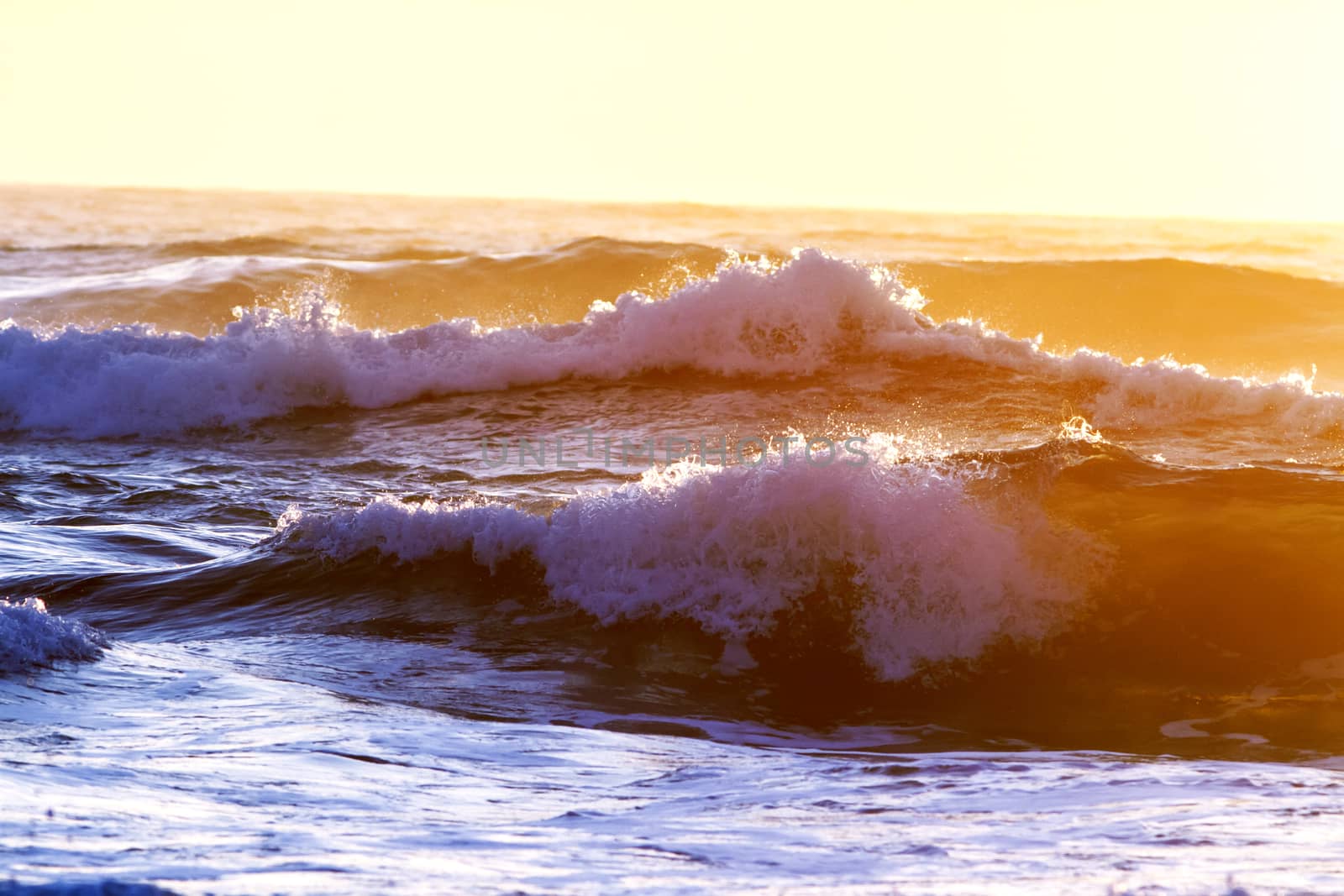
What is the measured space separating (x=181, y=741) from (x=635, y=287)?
1707 cm

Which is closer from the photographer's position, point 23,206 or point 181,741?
point 181,741

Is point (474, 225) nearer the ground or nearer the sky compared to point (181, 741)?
nearer the sky

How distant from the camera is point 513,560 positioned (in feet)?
23.0

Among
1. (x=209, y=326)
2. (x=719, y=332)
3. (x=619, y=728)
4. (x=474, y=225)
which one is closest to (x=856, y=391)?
(x=719, y=332)

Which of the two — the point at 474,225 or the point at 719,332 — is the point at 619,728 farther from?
the point at 474,225

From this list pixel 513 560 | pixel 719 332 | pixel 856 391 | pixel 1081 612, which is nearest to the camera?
pixel 1081 612

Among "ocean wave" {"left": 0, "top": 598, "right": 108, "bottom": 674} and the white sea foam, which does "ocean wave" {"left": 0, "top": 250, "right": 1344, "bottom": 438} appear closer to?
the white sea foam

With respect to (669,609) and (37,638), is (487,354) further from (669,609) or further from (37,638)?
(37,638)

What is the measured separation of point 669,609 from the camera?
6.35 meters

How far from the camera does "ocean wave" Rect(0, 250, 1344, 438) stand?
42.7 feet

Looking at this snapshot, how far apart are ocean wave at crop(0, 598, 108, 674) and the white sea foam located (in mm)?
2099

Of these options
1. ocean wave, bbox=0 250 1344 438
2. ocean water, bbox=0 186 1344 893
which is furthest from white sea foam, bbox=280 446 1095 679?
ocean wave, bbox=0 250 1344 438

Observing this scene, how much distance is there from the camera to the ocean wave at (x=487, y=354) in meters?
13.0

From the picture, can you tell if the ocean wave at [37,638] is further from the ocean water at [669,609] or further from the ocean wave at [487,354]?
the ocean wave at [487,354]
